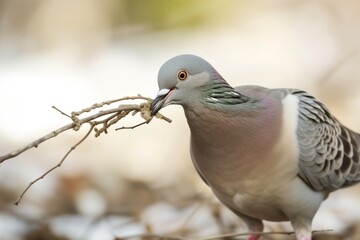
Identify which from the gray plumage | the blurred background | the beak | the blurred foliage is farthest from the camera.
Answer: the blurred foliage

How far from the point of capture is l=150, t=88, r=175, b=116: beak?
346cm

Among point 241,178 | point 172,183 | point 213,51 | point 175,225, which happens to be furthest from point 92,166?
point 241,178

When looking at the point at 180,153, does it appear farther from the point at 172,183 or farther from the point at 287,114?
the point at 287,114

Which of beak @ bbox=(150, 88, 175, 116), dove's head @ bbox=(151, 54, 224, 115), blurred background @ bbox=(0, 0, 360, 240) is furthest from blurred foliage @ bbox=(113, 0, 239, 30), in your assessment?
beak @ bbox=(150, 88, 175, 116)

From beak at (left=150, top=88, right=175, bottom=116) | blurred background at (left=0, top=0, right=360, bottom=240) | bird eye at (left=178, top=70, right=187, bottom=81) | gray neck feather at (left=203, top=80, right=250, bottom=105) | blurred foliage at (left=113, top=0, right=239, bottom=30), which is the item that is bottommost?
blurred background at (left=0, top=0, right=360, bottom=240)

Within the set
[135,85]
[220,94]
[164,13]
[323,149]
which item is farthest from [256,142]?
[164,13]

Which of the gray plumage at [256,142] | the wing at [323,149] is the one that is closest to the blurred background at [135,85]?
the wing at [323,149]

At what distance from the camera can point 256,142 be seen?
3865 millimetres

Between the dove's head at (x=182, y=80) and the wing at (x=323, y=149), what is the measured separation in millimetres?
630

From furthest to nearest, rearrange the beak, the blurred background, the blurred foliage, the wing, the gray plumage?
the blurred foliage
the blurred background
the wing
the gray plumage
the beak

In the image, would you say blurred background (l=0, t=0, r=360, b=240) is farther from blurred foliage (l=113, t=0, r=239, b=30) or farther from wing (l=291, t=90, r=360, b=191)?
wing (l=291, t=90, r=360, b=191)

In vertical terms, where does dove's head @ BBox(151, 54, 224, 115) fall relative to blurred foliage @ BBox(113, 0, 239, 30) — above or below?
above

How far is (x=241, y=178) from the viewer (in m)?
3.93

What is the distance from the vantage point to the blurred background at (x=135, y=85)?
226 inches
